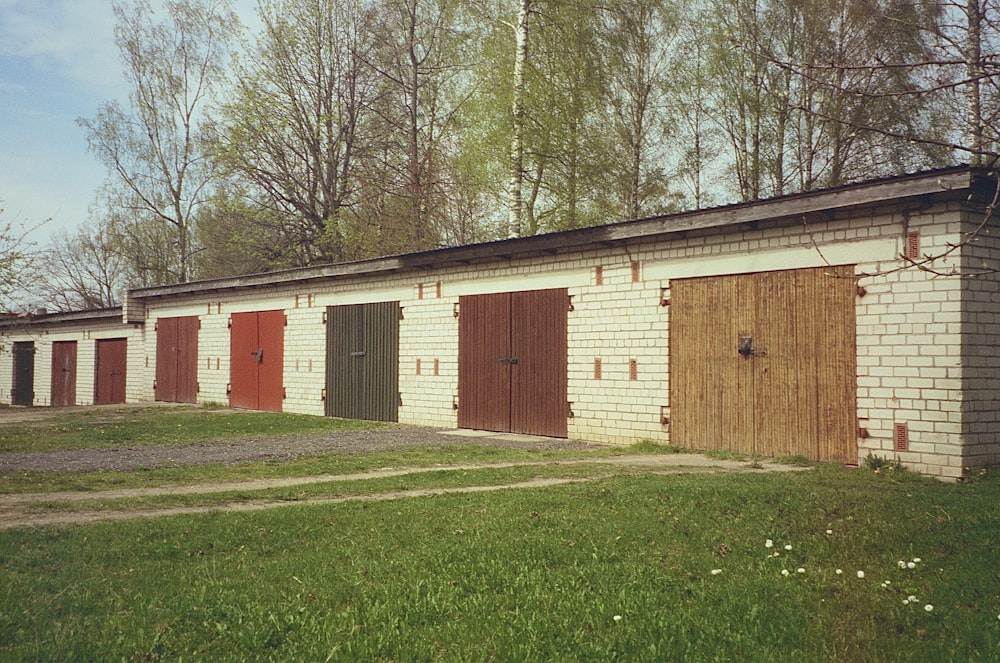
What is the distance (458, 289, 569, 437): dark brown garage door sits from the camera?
15.0m

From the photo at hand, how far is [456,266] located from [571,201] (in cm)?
949

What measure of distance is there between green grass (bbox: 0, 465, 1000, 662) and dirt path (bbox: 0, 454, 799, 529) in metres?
0.57

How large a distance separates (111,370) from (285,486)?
75.4 feet

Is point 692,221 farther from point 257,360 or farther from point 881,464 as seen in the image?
point 257,360

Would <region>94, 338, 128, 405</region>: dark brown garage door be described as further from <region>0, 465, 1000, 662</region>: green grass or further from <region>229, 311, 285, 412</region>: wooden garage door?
<region>0, 465, 1000, 662</region>: green grass

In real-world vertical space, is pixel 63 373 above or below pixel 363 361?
below

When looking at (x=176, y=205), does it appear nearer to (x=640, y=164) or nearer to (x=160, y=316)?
(x=160, y=316)

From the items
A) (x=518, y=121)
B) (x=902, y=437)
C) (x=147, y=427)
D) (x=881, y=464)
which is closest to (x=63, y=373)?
(x=147, y=427)

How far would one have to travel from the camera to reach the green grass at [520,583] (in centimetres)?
408

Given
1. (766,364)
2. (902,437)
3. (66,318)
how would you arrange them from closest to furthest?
(902,437) → (766,364) → (66,318)

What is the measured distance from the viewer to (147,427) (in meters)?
16.6

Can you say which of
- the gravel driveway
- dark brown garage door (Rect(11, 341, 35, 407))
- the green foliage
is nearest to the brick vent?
the green foliage

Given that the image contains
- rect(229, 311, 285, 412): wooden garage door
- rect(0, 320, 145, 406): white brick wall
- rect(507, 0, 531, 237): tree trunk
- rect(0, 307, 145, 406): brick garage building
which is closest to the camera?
rect(229, 311, 285, 412): wooden garage door

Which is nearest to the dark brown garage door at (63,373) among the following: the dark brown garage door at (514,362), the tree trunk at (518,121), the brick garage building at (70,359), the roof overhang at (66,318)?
the brick garage building at (70,359)
